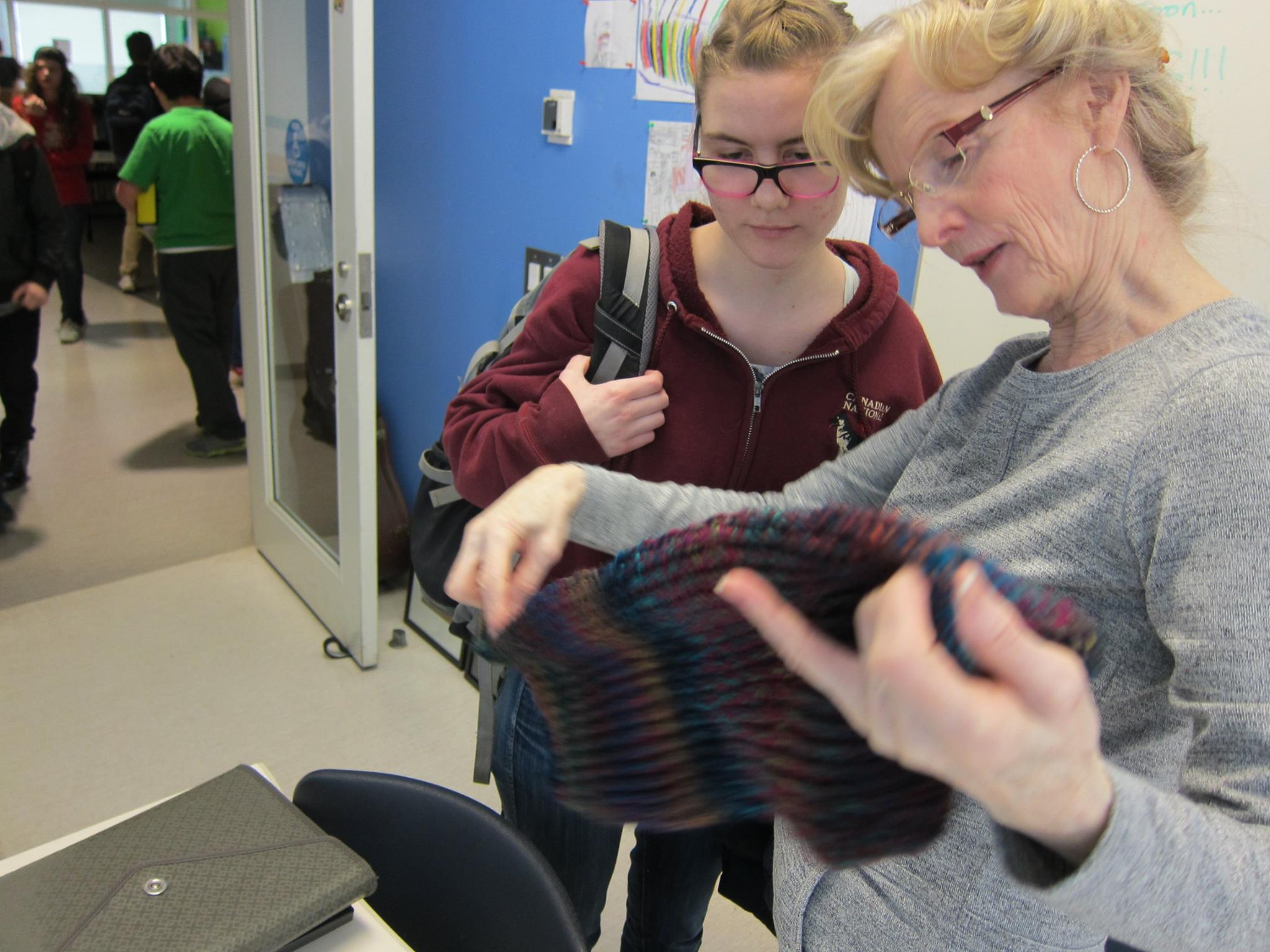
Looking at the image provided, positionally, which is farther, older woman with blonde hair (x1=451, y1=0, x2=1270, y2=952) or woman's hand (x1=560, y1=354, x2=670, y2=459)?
woman's hand (x1=560, y1=354, x2=670, y2=459)

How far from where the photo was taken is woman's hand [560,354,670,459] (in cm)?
104

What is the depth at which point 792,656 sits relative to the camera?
50 cm

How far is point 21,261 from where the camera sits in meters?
3.28

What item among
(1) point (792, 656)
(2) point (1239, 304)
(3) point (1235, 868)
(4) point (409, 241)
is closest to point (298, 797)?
(1) point (792, 656)

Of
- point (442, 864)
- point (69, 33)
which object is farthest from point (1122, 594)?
point (69, 33)

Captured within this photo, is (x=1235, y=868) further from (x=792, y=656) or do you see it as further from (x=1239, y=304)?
(x=1239, y=304)

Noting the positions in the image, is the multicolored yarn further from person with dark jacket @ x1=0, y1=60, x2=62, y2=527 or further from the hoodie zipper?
person with dark jacket @ x1=0, y1=60, x2=62, y2=527

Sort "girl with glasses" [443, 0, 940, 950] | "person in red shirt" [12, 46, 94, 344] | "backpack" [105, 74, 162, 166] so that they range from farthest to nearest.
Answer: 1. "backpack" [105, 74, 162, 166]
2. "person in red shirt" [12, 46, 94, 344]
3. "girl with glasses" [443, 0, 940, 950]

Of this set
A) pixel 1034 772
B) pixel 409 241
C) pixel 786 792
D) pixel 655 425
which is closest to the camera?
pixel 1034 772

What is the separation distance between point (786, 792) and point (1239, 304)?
0.48 m

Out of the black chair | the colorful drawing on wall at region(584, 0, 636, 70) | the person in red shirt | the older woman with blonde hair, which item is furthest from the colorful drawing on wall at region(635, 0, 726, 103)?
the person in red shirt

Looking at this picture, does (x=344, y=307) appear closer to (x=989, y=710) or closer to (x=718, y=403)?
(x=718, y=403)

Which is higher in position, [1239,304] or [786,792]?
[1239,304]

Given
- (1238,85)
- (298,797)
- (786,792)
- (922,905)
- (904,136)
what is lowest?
(298,797)
